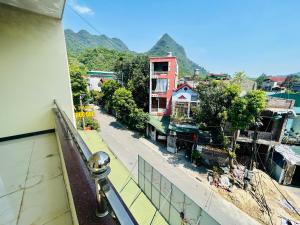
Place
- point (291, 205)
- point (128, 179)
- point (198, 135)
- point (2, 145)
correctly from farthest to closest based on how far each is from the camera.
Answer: point (198, 135), point (291, 205), point (128, 179), point (2, 145)

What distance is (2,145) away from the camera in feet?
8.26

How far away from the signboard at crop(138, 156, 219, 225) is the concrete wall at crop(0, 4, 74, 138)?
163 inches

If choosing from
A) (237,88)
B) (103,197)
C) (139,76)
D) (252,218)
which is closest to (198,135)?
(237,88)

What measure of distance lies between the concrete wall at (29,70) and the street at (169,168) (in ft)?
21.3

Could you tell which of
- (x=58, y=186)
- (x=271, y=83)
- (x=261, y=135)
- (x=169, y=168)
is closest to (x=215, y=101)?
(x=261, y=135)

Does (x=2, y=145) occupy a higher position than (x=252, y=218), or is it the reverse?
(x=2, y=145)

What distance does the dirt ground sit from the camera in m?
6.13

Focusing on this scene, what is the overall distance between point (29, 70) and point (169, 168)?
8.09 meters

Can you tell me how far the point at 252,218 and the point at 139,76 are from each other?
12124mm

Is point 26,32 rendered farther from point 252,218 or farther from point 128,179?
point 252,218

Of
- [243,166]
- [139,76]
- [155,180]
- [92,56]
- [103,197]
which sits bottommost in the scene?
[243,166]

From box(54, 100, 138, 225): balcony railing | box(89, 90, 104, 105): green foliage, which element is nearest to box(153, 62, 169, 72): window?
box(89, 90, 104, 105): green foliage

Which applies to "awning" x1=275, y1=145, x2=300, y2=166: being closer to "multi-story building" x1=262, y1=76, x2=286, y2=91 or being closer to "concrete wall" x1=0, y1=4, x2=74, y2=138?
"concrete wall" x1=0, y1=4, x2=74, y2=138

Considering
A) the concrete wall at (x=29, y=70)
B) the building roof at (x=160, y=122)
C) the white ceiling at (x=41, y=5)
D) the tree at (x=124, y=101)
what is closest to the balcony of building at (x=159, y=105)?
the building roof at (x=160, y=122)
